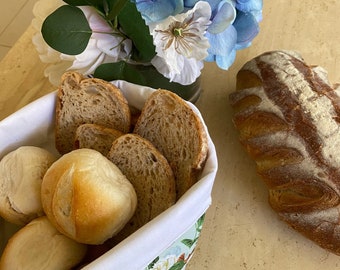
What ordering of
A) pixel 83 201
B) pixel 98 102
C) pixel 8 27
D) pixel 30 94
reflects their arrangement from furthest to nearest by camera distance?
1. pixel 8 27
2. pixel 30 94
3. pixel 98 102
4. pixel 83 201

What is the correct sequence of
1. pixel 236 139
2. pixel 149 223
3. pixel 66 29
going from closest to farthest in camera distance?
pixel 149 223 → pixel 66 29 → pixel 236 139

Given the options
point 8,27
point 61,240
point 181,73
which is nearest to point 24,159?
point 61,240

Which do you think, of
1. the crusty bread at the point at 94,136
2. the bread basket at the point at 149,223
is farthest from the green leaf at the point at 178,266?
the crusty bread at the point at 94,136

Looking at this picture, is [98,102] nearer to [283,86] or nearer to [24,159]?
[24,159]

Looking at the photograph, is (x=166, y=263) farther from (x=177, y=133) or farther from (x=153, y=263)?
(x=177, y=133)

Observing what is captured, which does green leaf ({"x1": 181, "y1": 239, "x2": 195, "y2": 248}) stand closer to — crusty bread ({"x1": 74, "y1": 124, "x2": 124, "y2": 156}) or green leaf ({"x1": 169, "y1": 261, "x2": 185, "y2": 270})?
green leaf ({"x1": 169, "y1": 261, "x2": 185, "y2": 270})

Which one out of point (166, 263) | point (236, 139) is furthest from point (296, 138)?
point (166, 263)

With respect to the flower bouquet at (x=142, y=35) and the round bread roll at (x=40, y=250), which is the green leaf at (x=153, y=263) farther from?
the flower bouquet at (x=142, y=35)
